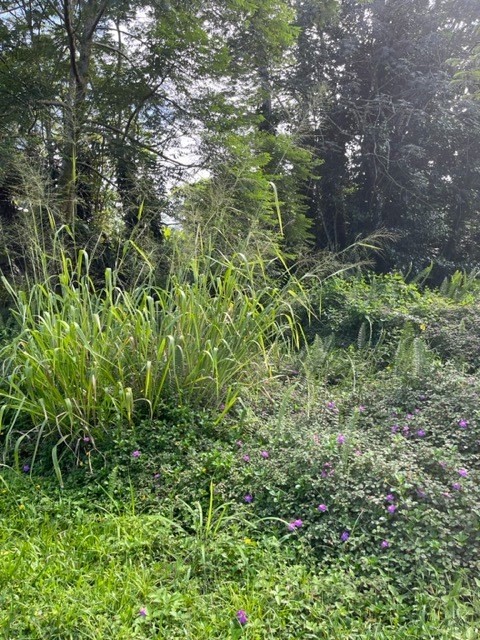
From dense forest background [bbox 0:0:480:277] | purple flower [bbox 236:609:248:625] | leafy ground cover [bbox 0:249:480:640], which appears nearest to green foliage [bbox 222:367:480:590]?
leafy ground cover [bbox 0:249:480:640]

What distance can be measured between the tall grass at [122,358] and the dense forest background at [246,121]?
56 cm

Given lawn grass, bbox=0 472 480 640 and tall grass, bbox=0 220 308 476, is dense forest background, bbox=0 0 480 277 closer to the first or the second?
tall grass, bbox=0 220 308 476

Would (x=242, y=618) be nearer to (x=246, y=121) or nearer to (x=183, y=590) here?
(x=183, y=590)

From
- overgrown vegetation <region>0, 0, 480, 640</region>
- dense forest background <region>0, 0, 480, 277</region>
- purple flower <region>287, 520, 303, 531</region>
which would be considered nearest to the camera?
overgrown vegetation <region>0, 0, 480, 640</region>

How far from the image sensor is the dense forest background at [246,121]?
4180 millimetres

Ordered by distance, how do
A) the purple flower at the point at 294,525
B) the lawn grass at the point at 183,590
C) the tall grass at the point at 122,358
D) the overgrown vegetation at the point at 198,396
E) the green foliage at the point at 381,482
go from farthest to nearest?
1. the tall grass at the point at 122,358
2. the purple flower at the point at 294,525
3. the green foliage at the point at 381,482
4. the overgrown vegetation at the point at 198,396
5. the lawn grass at the point at 183,590

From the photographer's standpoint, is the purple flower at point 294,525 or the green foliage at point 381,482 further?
the purple flower at point 294,525

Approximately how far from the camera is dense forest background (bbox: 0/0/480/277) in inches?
165

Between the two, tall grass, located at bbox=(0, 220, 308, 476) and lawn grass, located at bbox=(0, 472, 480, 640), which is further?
tall grass, located at bbox=(0, 220, 308, 476)

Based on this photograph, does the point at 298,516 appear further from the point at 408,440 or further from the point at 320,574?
the point at 408,440

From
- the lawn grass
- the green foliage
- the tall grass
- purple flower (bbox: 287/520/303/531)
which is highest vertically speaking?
the tall grass

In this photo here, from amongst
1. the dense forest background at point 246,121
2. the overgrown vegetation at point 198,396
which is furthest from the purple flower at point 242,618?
the dense forest background at point 246,121

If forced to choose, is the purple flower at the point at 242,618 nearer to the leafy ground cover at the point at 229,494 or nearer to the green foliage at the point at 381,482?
the leafy ground cover at the point at 229,494

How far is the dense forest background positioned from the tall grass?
0.56 m
